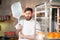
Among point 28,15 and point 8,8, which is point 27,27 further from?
point 8,8

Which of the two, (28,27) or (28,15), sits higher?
(28,15)

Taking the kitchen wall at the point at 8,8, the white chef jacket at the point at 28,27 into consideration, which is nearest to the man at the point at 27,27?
the white chef jacket at the point at 28,27

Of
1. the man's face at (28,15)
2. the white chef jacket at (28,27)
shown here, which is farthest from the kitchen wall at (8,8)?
the white chef jacket at (28,27)

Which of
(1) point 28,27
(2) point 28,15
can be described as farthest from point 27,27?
(2) point 28,15

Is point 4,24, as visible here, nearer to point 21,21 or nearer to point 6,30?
point 6,30

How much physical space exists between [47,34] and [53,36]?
53mm

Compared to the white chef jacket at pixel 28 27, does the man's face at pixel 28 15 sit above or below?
above

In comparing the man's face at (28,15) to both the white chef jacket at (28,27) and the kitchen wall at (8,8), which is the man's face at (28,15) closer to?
the white chef jacket at (28,27)

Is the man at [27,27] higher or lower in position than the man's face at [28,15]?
lower

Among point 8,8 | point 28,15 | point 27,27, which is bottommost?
point 27,27

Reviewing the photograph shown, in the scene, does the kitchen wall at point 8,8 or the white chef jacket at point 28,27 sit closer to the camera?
the white chef jacket at point 28,27

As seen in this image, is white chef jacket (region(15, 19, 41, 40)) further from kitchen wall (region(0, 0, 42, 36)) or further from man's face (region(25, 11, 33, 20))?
kitchen wall (region(0, 0, 42, 36))

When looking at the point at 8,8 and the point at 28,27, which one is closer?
the point at 28,27

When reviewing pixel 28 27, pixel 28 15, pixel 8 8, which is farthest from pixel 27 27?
pixel 8 8
